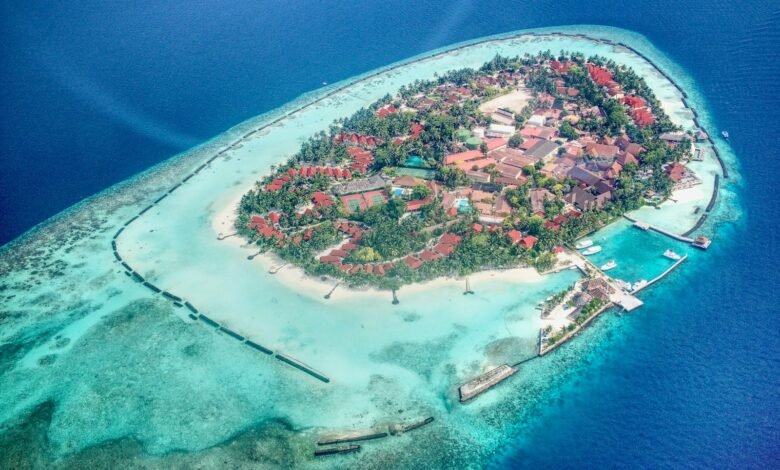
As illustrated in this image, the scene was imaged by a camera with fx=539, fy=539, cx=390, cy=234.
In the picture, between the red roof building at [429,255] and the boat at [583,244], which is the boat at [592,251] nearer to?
the boat at [583,244]

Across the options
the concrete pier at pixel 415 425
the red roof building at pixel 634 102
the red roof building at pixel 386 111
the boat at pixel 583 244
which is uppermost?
the red roof building at pixel 386 111

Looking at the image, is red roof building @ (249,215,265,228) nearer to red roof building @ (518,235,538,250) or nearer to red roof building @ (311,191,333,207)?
red roof building @ (311,191,333,207)

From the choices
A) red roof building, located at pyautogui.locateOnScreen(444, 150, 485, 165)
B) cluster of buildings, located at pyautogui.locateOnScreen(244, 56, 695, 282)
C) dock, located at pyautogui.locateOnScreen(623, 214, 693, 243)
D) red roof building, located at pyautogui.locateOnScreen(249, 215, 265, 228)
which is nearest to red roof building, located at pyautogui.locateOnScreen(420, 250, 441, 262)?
cluster of buildings, located at pyautogui.locateOnScreen(244, 56, 695, 282)

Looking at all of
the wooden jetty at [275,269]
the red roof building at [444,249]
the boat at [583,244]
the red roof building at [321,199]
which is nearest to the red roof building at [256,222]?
the red roof building at [321,199]

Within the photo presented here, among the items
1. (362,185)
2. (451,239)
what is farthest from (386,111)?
(451,239)

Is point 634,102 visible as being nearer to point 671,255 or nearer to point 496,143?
point 496,143

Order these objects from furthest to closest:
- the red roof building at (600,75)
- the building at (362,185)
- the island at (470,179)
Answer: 1. the red roof building at (600,75)
2. the building at (362,185)
3. the island at (470,179)
